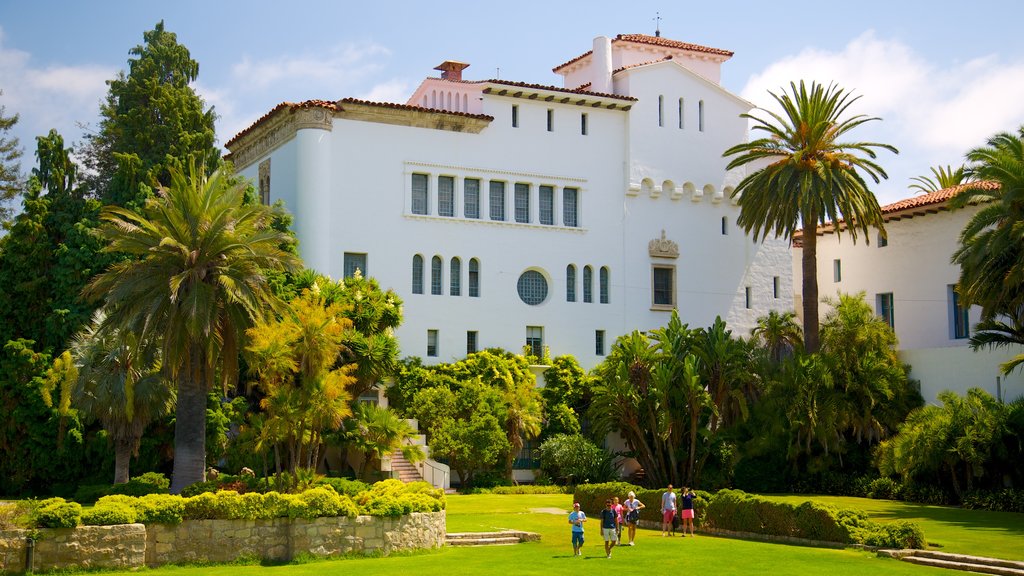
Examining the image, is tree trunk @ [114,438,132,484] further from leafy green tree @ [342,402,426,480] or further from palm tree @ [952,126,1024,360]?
palm tree @ [952,126,1024,360]

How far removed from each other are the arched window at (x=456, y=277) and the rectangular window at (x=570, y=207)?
583 cm

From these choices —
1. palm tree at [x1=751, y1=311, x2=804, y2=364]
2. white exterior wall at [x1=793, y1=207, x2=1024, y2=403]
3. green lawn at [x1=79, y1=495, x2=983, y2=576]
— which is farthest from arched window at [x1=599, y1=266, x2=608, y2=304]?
green lawn at [x1=79, y1=495, x2=983, y2=576]

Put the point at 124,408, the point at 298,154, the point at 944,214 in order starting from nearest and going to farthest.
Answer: the point at 124,408, the point at 298,154, the point at 944,214

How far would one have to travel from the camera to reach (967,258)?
39156mm

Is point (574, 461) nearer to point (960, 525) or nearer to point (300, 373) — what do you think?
point (300, 373)

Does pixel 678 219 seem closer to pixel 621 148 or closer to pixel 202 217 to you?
pixel 621 148

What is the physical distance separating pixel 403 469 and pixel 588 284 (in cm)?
1406

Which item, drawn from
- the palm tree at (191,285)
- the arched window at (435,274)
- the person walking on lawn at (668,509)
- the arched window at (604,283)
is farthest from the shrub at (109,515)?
the arched window at (604,283)

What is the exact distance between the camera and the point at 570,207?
2130 inches

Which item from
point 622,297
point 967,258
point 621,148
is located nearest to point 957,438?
point 967,258

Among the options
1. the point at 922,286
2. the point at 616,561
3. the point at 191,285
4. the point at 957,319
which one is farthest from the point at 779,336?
the point at 191,285

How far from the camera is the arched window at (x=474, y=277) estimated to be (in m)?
51.2

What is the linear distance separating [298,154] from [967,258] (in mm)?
26021

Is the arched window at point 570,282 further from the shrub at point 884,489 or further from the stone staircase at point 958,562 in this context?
the stone staircase at point 958,562
